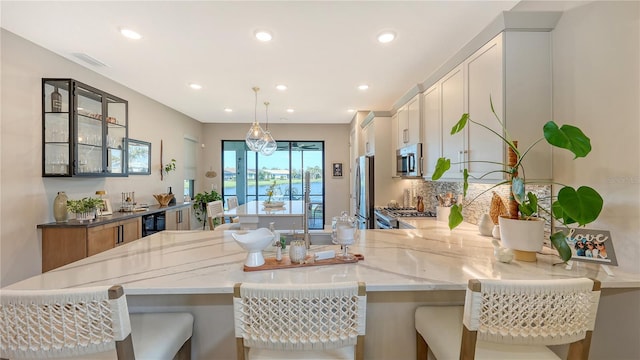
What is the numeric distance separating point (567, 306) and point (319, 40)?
2.47 m

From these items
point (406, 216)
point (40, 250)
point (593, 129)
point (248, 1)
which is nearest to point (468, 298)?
point (593, 129)

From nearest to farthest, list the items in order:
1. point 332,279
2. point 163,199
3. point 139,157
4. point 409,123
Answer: point 332,279 → point 409,123 → point 139,157 → point 163,199

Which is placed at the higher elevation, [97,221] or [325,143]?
[325,143]

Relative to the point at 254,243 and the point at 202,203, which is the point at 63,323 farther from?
the point at 202,203

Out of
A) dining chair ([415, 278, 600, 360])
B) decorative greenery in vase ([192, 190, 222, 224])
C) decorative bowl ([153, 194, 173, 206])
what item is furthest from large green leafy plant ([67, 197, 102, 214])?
dining chair ([415, 278, 600, 360])

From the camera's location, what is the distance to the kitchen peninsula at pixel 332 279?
1.21m

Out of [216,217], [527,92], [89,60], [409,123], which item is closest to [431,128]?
[409,123]

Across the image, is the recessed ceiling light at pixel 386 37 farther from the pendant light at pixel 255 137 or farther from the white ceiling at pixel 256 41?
the pendant light at pixel 255 137

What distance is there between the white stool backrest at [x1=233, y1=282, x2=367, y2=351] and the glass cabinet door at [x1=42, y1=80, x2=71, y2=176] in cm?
300

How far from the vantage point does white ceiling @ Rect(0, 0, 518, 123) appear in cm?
205

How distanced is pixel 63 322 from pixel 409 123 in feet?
11.9

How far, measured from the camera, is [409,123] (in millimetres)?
3635

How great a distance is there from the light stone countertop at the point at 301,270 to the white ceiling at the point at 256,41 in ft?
5.68

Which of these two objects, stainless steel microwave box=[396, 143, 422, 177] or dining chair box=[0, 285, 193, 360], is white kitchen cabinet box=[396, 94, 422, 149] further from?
dining chair box=[0, 285, 193, 360]
